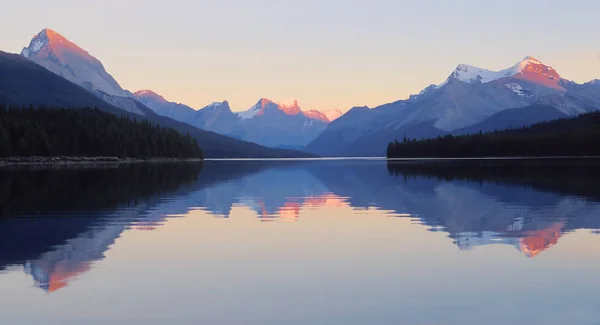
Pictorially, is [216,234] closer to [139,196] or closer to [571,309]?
[571,309]

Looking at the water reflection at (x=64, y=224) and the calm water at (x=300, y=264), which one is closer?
the calm water at (x=300, y=264)

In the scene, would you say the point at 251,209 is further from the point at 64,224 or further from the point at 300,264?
the point at 300,264

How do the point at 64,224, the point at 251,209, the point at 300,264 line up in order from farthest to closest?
1. the point at 251,209
2. the point at 64,224
3. the point at 300,264

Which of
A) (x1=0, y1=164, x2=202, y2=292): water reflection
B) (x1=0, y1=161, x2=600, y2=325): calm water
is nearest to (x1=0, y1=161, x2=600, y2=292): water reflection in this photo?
(x1=0, y1=164, x2=202, y2=292): water reflection

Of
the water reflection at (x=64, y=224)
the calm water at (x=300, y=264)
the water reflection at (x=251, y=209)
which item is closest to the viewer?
the calm water at (x=300, y=264)

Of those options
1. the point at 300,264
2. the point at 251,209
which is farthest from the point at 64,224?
the point at 300,264

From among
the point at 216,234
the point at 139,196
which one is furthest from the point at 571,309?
the point at 139,196

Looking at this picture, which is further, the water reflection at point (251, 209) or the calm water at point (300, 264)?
the water reflection at point (251, 209)

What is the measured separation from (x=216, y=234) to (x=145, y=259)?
9603 mm

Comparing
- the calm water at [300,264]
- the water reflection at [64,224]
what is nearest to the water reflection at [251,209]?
the water reflection at [64,224]

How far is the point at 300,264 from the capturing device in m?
30.0

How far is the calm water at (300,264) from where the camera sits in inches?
850

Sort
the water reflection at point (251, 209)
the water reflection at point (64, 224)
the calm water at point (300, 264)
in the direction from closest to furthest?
the calm water at point (300, 264) → the water reflection at point (64, 224) → the water reflection at point (251, 209)

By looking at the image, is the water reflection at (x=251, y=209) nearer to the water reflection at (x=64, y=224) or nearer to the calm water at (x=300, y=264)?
the water reflection at (x=64, y=224)
